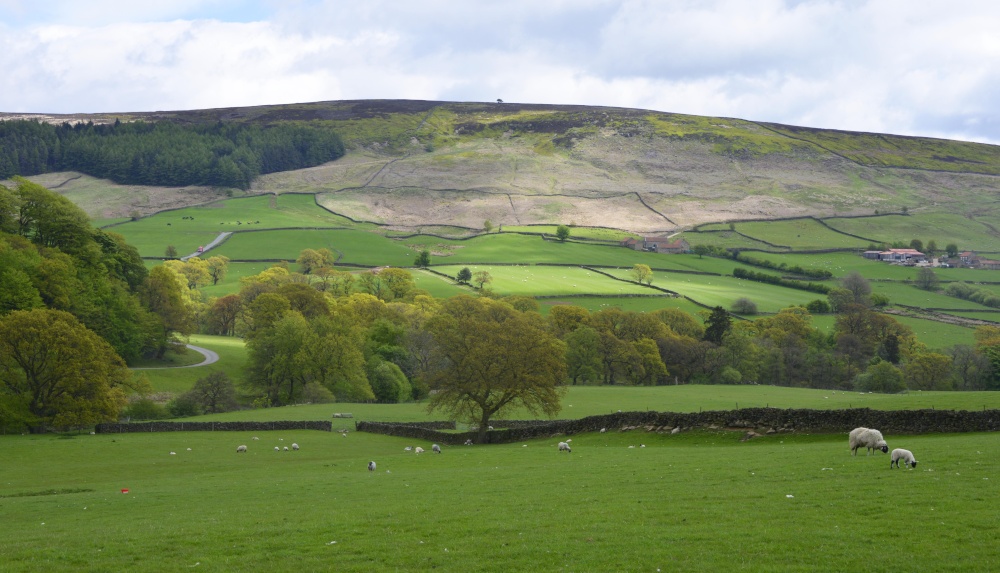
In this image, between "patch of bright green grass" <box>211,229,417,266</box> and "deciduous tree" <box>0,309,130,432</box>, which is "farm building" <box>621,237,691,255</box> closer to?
"patch of bright green grass" <box>211,229,417,266</box>

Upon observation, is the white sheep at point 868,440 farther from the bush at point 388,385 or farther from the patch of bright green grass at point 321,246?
the patch of bright green grass at point 321,246

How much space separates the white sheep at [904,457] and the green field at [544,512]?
0.97 ft

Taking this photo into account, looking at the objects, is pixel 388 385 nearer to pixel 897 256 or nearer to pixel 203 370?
pixel 203 370

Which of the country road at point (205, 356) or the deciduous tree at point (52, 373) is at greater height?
the deciduous tree at point (52, 373)

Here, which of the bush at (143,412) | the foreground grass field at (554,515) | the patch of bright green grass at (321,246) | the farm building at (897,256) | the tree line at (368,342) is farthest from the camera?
the farm building at (897,256)

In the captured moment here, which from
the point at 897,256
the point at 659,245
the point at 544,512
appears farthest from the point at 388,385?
the point at 897,256

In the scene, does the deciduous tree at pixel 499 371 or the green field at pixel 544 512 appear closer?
the green field at pixel 544 512

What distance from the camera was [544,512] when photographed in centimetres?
1967

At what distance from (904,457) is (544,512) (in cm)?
1012

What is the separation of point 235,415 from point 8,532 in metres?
43.2

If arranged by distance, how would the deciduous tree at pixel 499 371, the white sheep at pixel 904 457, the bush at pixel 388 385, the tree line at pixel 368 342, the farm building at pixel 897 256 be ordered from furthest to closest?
the farm building at pixel 897 256 → the bush at pixel 388 385 → the tree line at pixel 368 342 → the deciduous tree at pixel 499 371 → the white sheep at pixel 904 457

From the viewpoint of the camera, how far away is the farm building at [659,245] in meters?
189

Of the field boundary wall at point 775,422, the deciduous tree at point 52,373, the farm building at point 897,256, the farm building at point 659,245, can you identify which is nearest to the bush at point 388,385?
the deciduous tree at point 52,373

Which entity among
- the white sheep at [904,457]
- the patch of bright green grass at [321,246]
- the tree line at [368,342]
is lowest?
the tree line at [368,342]
